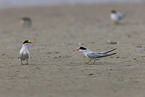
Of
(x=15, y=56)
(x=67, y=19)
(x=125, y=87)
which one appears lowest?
(x=125, y=87)

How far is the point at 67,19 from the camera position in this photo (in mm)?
21594

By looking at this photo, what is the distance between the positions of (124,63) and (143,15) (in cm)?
1565

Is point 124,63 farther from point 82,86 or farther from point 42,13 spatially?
point 42,13

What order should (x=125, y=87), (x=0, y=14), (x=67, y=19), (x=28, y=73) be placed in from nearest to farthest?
1. (x=125, y=87)
2. (x=28, y=73)
3. (x=67, y=19)
4. (x=0, y=14)

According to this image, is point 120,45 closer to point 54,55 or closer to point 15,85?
point 54,55

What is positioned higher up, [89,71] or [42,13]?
[42,13]

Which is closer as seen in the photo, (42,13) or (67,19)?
(67,19)

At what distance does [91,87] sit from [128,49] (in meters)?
4.29

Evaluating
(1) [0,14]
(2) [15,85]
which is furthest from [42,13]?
(2) [15,85]

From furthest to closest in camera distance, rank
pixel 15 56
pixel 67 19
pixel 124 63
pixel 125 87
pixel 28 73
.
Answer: pixel 67 19 → pixel 15 56 → pixel 124 63 → pixel 28 73 → pixel 125 87

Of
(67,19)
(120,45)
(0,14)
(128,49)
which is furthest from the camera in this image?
(0,14)

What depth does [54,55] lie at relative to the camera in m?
9.13

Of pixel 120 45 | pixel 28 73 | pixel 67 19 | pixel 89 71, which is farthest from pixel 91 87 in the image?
pixel 67 19

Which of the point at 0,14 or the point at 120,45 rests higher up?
the point at 0,14
